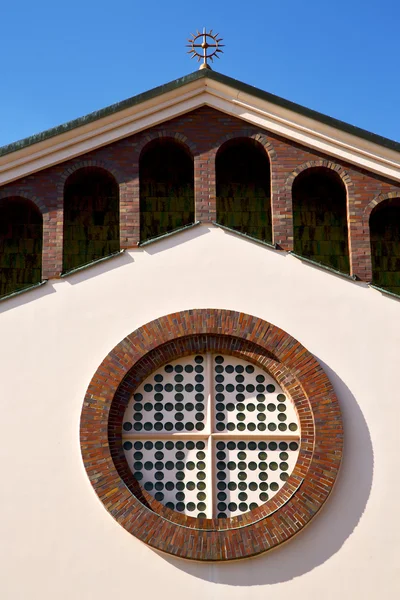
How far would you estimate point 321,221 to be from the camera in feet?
53.5

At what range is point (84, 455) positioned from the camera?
13930 millimetres

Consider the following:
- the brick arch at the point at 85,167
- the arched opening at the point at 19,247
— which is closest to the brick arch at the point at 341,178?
the brick arch at the point at 85,167

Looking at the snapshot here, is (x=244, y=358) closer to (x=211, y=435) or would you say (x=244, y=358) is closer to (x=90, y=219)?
(x=211, y=435)

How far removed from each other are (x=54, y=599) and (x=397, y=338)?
6.33 meters

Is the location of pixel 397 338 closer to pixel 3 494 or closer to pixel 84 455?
pixel 84 455

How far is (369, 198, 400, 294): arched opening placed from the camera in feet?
52.4

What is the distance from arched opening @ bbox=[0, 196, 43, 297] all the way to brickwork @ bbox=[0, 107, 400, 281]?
0.70m

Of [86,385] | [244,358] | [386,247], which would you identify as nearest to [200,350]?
[244,358]

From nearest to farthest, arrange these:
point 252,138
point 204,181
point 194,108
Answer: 1. point 204,181
2. point 252,138
3. point 194,108

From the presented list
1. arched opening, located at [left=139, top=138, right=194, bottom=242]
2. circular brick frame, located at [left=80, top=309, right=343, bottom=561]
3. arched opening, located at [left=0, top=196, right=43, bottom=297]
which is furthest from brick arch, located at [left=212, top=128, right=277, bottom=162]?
arched opening, located at [left=0, top=196, right=43, bottom=297]

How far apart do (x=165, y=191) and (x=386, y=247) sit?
3.89m

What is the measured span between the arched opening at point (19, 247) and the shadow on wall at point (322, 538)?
529 cm

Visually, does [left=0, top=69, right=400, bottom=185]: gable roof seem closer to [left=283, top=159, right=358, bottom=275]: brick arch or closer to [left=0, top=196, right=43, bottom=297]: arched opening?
[left=283, top=159, right=358, bottom=275]: brick arch

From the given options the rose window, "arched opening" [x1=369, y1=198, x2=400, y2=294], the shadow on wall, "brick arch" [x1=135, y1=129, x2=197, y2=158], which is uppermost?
"brick arch" [x1=135, y1=129, x2=197, y2=158]
